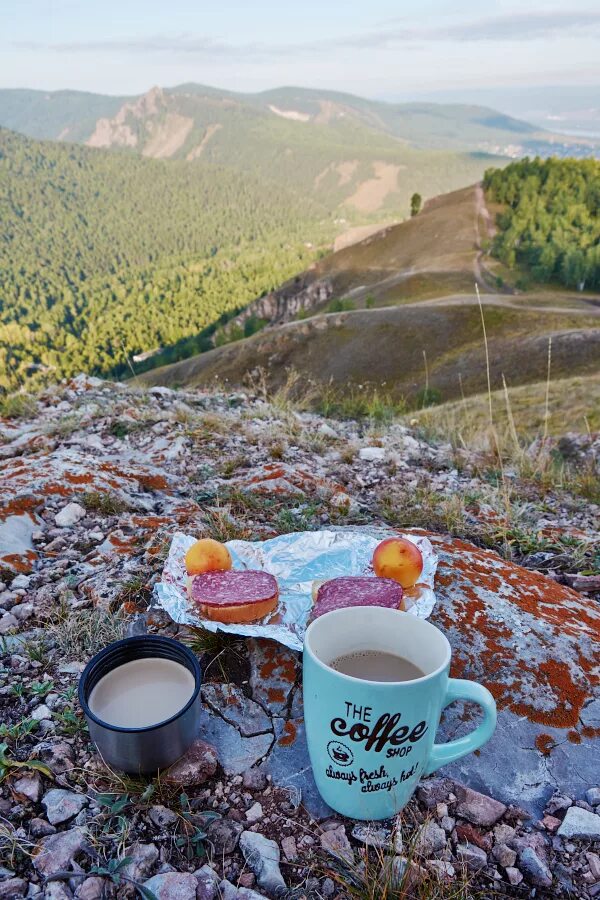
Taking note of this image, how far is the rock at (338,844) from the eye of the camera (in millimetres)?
1360

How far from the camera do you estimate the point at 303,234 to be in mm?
199000

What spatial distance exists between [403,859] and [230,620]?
3.06ft

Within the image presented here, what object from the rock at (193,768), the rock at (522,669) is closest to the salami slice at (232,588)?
the rock at (193,768)

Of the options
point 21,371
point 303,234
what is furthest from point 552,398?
point 303,234

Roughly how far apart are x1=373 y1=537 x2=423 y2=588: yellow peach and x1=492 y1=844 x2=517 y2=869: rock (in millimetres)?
919

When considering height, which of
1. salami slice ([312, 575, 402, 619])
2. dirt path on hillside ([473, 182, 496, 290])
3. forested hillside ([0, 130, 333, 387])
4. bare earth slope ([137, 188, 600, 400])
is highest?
salami slice ([312, 575, 402, 619])

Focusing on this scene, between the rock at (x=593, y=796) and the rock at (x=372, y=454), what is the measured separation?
10.5 feet

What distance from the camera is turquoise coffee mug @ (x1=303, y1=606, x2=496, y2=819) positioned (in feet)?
4.26

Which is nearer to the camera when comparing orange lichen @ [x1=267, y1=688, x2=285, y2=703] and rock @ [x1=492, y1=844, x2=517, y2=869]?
rock @ [x1=492, y1=844, x2=517, y2=869]

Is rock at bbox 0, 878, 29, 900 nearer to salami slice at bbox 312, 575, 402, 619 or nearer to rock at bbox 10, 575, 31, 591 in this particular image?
salami slice at bbox 312, 575, 402, 619

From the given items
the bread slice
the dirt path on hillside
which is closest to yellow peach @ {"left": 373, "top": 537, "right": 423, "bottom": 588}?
the bread slice

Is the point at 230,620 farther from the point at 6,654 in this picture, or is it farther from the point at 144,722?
the point at 6,654

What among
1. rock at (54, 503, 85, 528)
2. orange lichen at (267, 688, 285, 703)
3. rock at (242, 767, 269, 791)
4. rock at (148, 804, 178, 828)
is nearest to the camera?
rock at (148, 804, 178, 828)

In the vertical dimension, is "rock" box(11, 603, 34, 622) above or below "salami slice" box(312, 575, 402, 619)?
below
